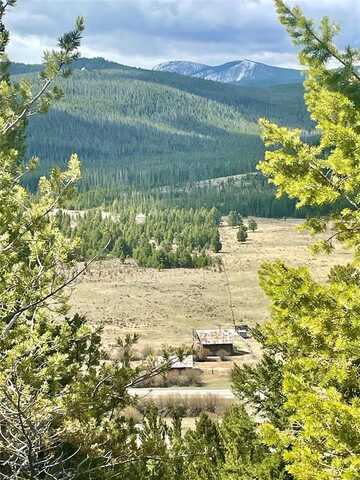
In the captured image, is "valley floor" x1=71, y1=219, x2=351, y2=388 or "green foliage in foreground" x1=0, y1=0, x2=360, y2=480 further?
"valley floor" x1=71, y1=219, x2=351, y2=388

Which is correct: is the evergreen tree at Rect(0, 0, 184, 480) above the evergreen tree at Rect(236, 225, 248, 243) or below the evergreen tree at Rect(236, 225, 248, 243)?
above

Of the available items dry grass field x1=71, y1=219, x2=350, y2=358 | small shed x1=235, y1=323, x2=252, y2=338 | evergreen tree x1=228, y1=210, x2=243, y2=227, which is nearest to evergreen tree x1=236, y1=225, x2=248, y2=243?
dry grass field x1=71, y1=219, x2=350, y2=358

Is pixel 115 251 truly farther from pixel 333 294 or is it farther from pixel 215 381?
pixel 333 294

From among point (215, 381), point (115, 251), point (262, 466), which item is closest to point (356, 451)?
point (262, 466)

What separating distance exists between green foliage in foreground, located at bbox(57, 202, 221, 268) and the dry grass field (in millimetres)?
3579

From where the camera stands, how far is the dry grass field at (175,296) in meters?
63.3

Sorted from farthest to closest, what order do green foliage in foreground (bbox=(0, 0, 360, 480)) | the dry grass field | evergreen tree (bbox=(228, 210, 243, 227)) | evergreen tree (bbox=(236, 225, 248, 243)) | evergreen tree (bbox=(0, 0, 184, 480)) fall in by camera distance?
evergreen tree (bbox=(228, 210, 243, 227)) < evergreen tree (bbox=(236, 225, 248, 243)) < the dry grass field < evergreen tree (bbox=(0, 0, 184, 480)) < green foliage in foreground (bbox=(0, 0, 360, 480))

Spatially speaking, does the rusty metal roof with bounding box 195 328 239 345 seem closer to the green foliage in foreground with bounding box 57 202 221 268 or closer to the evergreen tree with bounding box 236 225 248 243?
the green foliage in foreground with bounding box 57 202 221 268

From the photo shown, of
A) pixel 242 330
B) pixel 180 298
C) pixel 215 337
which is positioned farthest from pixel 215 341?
pixel 180 298

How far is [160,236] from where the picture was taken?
126 metres

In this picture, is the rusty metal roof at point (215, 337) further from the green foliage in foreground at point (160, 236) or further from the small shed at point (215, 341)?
the green foliage in foreground at point (160, 236)

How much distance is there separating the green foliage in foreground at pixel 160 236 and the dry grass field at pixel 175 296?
358cm

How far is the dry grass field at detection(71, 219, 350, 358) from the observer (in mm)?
63312

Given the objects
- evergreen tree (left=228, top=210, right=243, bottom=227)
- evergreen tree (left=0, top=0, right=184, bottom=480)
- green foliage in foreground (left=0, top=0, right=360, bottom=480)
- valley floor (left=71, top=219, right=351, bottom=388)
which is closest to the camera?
green foliage in foreground (left=0, top=0, right=360, bottom=480)
